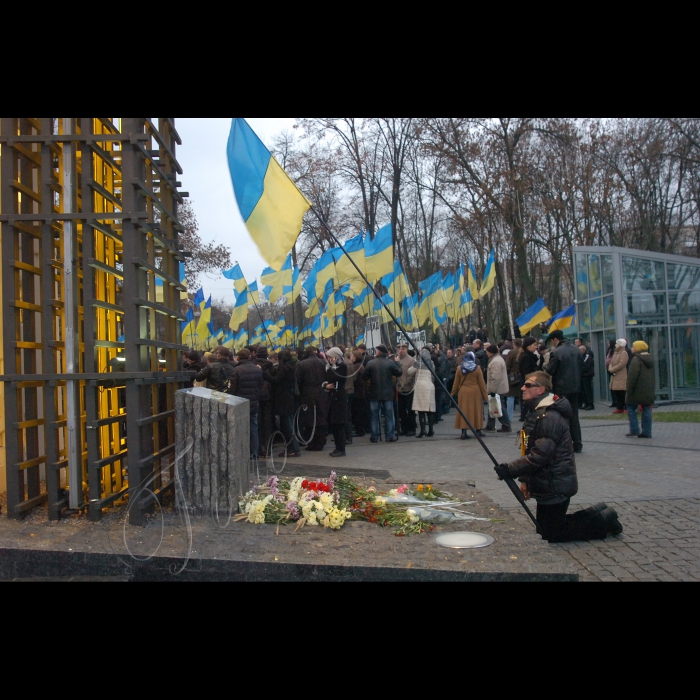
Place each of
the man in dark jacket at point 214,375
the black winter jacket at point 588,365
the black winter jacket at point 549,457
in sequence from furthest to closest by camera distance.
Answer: the black winter jacket at point 588,365 < the man in dark jacket at point 214,375 < the black winter jacket at point 549,457

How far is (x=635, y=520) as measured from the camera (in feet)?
23.3

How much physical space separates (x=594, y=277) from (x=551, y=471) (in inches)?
628

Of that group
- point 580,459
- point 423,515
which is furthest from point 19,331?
point 580,459

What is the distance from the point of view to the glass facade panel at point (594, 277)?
20.4 metres

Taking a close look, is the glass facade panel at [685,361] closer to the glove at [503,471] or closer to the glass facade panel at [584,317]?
the glass facade panel at [584,317]

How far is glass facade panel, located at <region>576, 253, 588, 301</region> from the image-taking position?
21328 millimetres

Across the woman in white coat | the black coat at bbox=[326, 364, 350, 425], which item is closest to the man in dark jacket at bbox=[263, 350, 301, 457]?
the black coat at bbox=[326, 364, 350, 425]

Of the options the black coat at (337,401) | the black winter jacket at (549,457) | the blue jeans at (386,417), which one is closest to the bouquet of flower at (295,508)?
the black winter jacket at (549,457)

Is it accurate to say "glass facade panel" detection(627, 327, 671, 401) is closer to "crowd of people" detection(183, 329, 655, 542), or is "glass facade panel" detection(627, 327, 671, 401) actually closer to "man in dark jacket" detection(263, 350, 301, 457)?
"crowd of people" detection(183, 329, 655, 542)

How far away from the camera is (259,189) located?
264 inches

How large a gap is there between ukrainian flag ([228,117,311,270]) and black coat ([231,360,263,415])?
4579 millimetres

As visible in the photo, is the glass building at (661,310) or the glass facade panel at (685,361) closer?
the glass building at (661,310)

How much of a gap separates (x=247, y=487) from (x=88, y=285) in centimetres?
232

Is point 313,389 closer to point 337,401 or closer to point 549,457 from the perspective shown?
point 337,401
